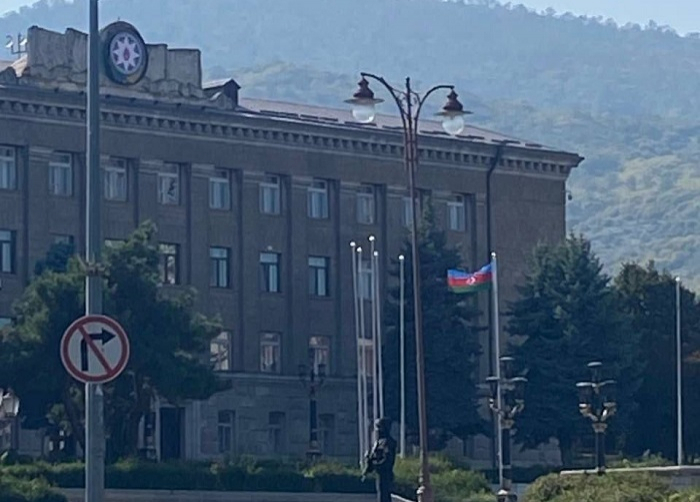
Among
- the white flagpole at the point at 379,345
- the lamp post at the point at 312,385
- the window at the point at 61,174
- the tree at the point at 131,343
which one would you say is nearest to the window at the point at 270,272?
the lamp post at the point at 312,385

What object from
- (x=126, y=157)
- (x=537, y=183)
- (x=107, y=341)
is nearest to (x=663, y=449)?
(x=537, y=183)

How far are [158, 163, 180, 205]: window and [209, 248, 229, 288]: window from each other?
89.0 inches

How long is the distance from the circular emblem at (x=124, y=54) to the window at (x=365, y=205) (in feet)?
35.4

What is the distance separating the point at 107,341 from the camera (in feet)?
92.5

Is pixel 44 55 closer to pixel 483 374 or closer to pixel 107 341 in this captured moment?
pixel 483 374

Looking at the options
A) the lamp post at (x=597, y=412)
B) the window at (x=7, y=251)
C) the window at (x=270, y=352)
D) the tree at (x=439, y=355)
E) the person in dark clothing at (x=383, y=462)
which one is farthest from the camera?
the window at (x=270, y=352)

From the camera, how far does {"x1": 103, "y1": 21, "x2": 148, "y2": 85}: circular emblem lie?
75062 mm

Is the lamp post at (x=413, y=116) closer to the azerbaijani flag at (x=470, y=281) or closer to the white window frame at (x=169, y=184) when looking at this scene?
the azerbaijani flag at (x=470, y=281)

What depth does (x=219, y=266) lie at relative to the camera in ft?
264

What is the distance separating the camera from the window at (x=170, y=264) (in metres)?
78.2

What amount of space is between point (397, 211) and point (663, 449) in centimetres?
1243

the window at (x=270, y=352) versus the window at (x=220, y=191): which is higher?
the window at (x=220, y=191)

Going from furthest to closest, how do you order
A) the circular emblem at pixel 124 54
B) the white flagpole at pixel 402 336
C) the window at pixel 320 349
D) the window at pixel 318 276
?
the window at pixel 318 276 < the window at pixel 320 349 < the circular emblem at pixel 124 54 < the white flagpole at pixel 402 336

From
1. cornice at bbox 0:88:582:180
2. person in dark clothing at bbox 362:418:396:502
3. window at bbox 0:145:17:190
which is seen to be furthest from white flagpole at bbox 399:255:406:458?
person in dark clothing at bbox 362:418:396:502
